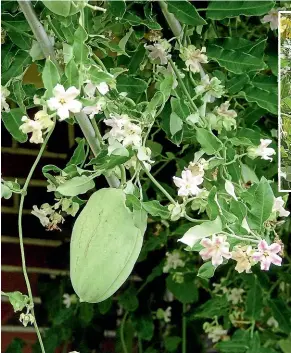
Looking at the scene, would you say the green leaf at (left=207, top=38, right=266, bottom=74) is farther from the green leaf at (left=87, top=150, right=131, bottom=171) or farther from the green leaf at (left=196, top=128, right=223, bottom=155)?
the green leaf at (left=87, top=150, right=131, bottom=171)

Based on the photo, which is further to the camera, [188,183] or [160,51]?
[160,51]

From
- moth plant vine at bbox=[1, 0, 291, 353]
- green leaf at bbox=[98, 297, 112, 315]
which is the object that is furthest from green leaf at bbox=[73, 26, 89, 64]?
green leaf at bbox=[98, 297, 112, 315]

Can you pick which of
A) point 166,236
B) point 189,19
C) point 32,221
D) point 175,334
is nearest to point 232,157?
point 189,19

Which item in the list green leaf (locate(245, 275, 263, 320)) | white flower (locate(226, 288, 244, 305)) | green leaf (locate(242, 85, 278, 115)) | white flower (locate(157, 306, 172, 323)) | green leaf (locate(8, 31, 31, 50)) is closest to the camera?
green leaf (locate(8, 31, 31, 50))

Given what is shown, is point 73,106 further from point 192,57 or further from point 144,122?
point 192,57

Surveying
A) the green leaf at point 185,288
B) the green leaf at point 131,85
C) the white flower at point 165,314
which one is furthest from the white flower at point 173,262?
the green leaf at point 131,85

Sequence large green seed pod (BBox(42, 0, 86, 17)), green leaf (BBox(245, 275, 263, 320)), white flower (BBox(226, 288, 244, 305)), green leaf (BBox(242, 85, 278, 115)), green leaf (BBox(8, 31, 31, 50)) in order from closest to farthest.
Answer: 1. large green seed pod (BBox(42, 0, 86, 17))
2. green leaf (BBox(8, 31, 31, 50))
3. green leaf (BBox(242, 85, 278, 115))
4. green leaf (BBox(245, 275, 263, 320))
5. white flower (BBox(226, 288, 244, 305))

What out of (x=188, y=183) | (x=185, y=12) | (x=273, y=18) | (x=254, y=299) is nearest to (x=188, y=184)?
(x=188, y=183)
